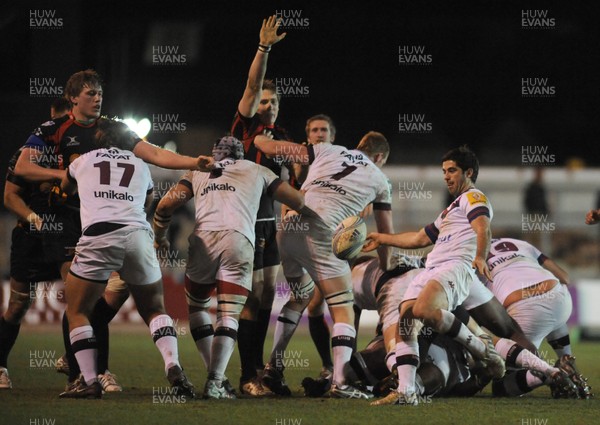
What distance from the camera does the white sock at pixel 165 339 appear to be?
752cm

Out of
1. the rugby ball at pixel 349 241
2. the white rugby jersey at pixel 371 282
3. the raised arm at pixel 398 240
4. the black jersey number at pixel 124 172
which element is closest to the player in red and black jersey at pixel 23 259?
the black jersey number at pixel 124 172

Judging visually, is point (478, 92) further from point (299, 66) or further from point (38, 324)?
point (38, 324)

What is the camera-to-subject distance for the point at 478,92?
97.0 feet

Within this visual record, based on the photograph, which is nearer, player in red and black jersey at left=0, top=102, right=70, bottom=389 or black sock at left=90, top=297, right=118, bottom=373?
black sock at left=90, top=297, right=118, bottom=373

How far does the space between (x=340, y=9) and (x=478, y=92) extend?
4926mm

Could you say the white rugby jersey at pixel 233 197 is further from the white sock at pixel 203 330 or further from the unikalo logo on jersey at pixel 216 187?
Result: the white sock at pixel 203 330

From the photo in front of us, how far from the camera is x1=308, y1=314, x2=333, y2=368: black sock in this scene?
9.18 meters

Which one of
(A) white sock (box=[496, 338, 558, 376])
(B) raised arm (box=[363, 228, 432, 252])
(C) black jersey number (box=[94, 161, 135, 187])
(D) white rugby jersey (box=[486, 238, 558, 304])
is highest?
(C) black jersey number (box=[94, 161, 135, 187])

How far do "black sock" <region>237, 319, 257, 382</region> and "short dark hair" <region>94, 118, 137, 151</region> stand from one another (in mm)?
1876

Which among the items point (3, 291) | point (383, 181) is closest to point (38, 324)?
point (3, 291)

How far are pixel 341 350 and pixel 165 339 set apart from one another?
59.4 inches

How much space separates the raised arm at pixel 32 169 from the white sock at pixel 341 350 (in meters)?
2.65

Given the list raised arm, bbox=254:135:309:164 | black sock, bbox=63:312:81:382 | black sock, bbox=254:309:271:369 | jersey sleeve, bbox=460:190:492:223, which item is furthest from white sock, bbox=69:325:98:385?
jersey sleeve, bbox=460:190:492:223

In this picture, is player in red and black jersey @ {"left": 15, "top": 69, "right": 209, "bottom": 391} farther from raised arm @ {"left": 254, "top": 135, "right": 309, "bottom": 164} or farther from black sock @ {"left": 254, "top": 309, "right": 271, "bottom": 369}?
raised arm @ {"left": 254, "top": 135, "right": 309, "bottom": 164}
